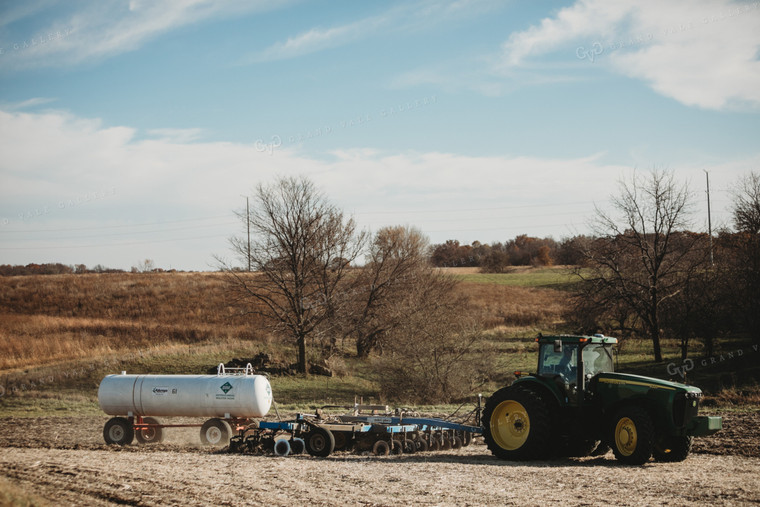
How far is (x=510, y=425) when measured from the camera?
14102 millimetres

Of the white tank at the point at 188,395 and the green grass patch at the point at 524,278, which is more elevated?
the green grass patch at the point at 524,278

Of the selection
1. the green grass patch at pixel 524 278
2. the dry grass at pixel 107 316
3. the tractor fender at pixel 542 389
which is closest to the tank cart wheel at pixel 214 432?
the tractor fender at pixel 542 389

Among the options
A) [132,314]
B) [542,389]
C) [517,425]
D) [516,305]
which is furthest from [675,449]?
[132,314]

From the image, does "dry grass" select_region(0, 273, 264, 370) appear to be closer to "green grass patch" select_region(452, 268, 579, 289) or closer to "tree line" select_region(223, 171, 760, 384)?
"tree line" select_region(223, 171, 760, 384)

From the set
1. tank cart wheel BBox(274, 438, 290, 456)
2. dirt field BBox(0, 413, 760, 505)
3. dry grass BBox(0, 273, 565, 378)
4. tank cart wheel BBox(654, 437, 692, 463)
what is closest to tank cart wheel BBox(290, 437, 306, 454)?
tank cart wheel BBox(274, 438, 290, 456)

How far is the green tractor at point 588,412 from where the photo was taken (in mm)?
12570

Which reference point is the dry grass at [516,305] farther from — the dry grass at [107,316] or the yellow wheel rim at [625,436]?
the yellow wheel rim at [625,436]

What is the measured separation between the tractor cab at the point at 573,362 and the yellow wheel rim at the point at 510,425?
861 mm

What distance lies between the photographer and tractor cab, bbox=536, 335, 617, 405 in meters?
13.7

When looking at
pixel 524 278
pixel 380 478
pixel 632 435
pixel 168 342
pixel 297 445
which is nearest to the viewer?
pixel 380 478

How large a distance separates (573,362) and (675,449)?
251cm

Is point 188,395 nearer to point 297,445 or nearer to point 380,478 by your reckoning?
point 297,445

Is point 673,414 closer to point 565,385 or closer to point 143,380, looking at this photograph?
point 565,385

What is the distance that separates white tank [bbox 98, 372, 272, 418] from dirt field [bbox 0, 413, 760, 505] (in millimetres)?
1987
